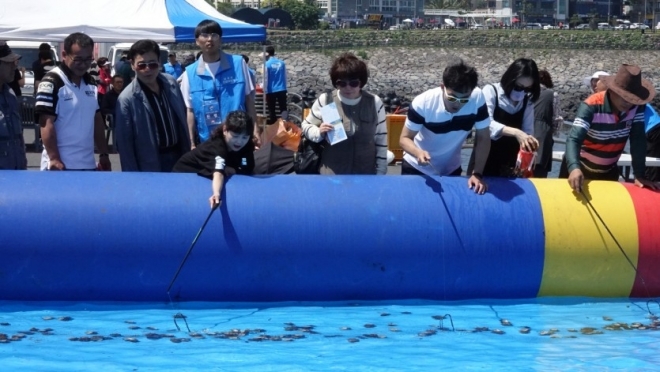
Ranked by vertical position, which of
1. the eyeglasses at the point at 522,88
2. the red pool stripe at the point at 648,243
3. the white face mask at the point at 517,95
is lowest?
the red pool stripe at the point at 648,243

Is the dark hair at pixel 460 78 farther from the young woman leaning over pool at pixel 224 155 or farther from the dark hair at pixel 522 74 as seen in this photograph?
the young woman leaning over pool at pixel 224 155

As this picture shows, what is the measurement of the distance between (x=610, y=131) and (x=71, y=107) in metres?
3.50

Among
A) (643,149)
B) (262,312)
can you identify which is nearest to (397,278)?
(262,312)

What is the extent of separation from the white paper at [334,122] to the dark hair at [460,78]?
2.43 feet

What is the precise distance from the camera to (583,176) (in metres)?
6.89

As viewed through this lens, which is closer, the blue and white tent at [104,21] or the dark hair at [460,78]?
the dark hair at [460,78]

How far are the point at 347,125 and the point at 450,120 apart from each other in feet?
2.16

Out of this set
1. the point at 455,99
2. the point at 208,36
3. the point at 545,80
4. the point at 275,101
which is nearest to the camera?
the point at 455,99

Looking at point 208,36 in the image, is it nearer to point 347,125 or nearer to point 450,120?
point 347,125

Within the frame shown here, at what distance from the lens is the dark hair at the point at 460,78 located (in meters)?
6.41

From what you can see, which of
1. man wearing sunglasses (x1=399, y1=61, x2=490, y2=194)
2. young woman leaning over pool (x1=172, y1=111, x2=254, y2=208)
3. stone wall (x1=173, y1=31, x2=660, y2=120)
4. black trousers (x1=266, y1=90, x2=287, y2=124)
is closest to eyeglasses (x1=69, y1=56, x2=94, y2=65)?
young woman leaning over pool (x1=172, y1=111, x2=254, y2=208)

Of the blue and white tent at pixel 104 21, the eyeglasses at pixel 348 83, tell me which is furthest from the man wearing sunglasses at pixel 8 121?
the blue and white tent at pixel 104 21

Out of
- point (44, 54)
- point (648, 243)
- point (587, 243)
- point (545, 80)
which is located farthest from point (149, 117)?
point (44, 54)

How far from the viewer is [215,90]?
7465 mm
